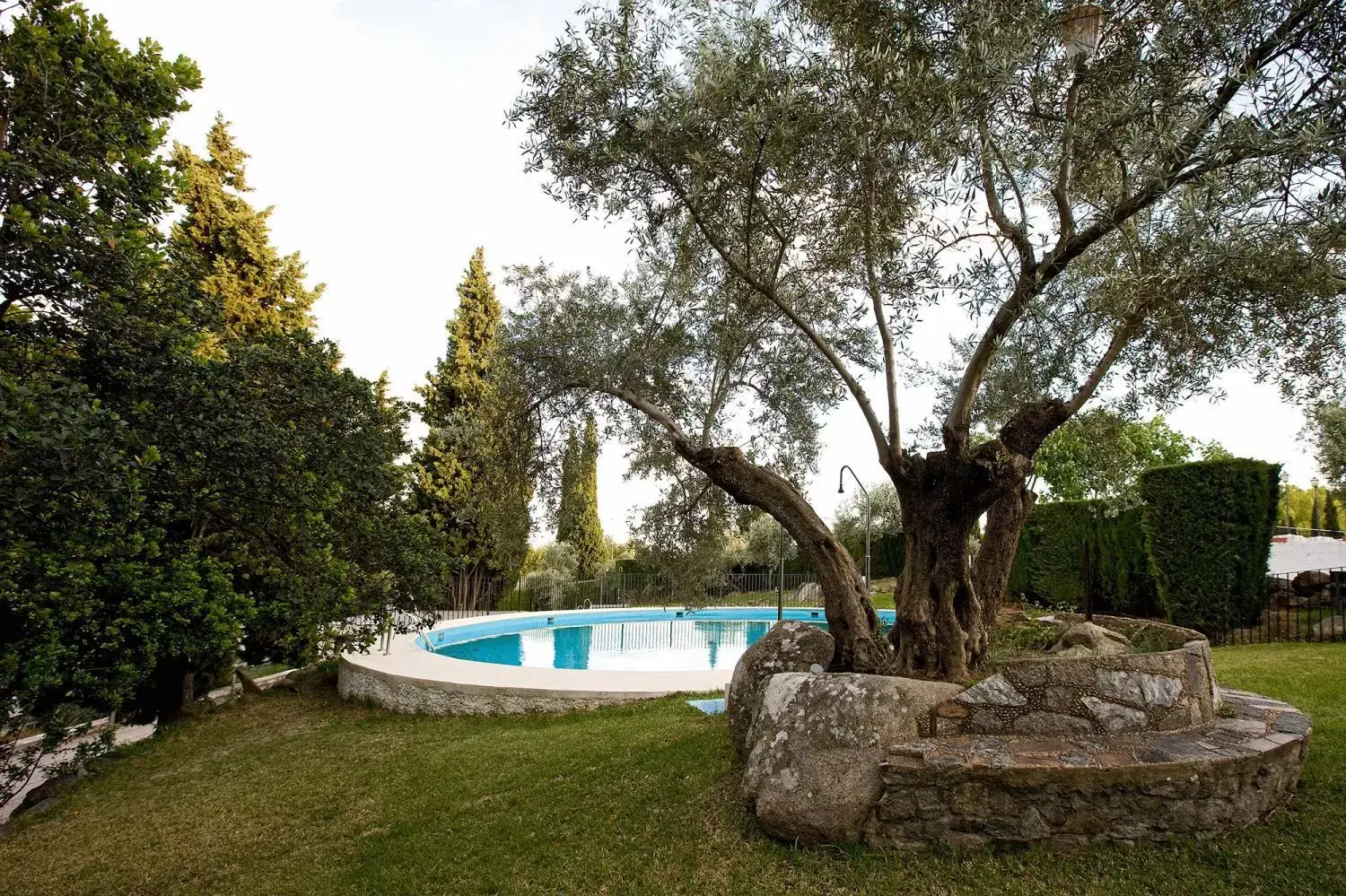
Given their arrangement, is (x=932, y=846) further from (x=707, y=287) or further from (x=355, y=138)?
(x=355, y=138)

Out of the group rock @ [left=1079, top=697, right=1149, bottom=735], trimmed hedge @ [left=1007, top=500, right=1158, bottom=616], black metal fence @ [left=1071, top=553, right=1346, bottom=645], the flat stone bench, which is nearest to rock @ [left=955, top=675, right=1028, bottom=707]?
the flat stone bench

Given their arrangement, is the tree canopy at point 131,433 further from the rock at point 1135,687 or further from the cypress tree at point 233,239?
the cypress tree at point 233,239

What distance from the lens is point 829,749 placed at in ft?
14.4

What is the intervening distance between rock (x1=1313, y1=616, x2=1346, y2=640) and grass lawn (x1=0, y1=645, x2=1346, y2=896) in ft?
5.74

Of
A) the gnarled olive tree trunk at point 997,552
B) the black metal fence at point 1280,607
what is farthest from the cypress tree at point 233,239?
the black metal fence at point 1280,607

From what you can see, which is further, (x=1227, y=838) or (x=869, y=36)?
(x=869, y=36)

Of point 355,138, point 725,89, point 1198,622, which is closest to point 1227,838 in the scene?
Result: point 725,89

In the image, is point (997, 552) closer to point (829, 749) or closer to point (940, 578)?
point (940, 578)

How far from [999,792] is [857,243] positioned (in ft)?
15.2

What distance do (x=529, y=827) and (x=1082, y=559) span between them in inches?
529

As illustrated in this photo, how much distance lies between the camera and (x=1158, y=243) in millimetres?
5023

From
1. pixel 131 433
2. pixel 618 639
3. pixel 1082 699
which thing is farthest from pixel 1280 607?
pixel 131 433

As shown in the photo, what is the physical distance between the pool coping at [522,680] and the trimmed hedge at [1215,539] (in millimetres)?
8484

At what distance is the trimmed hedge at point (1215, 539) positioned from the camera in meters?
11.3
